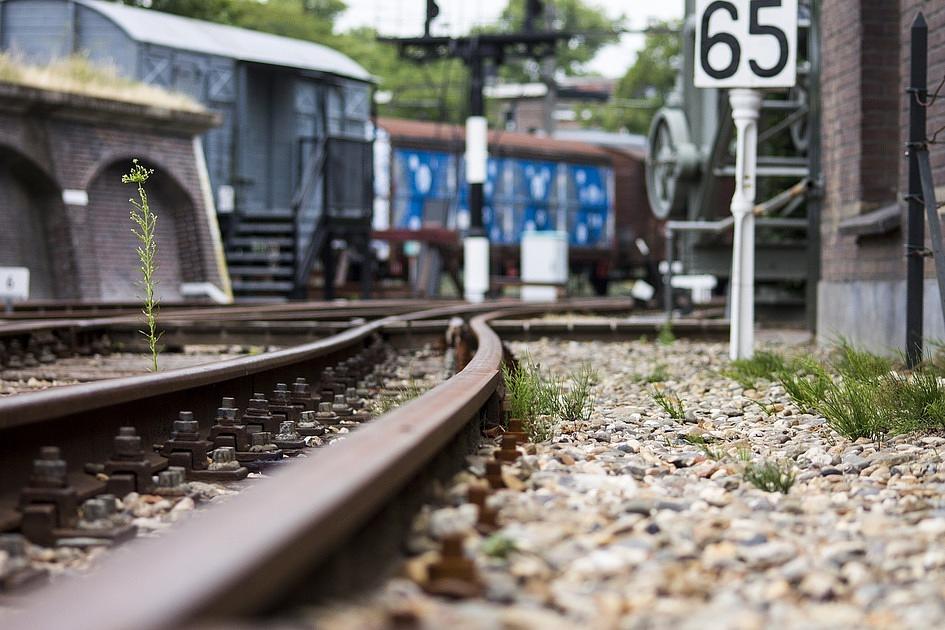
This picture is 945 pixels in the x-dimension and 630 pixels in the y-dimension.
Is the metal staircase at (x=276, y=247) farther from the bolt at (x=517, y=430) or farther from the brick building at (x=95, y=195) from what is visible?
the bolt at (x=517, y=430)

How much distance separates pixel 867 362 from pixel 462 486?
3.80 metres

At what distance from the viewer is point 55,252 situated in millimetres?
17641

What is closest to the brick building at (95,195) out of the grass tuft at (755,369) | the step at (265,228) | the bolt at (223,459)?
the step at (265,228)

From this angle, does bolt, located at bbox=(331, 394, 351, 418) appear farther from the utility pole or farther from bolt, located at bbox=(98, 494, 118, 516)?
the utility pole

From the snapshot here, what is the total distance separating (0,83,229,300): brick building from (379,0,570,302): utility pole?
378cm

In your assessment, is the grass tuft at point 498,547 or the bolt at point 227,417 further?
the bolt at point 227,417

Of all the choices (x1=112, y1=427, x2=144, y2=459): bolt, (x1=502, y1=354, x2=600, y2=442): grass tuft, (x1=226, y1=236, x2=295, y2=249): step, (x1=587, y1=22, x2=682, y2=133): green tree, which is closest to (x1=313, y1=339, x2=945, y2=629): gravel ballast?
(x1=502, y1=354, x2=600, y2=442): grass tuft

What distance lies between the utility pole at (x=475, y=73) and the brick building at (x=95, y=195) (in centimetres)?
378

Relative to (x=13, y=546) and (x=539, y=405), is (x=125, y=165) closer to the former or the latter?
(x=539, y=405)

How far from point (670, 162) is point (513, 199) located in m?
16.6

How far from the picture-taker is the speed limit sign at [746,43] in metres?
7.78

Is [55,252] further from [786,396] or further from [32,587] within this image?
[32,587]

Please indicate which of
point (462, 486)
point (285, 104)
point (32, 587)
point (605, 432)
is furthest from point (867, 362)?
point (285, 104)

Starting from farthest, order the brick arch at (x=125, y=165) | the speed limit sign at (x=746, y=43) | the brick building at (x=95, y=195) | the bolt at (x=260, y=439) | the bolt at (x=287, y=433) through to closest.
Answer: the brick arch at (x=125, y=165) < the brick building at (x=95, y=195) < the speed limit sign at (x=746, y=43) < the bolt at (x=287, y=433) < the bolt at (x=260, y=439)
